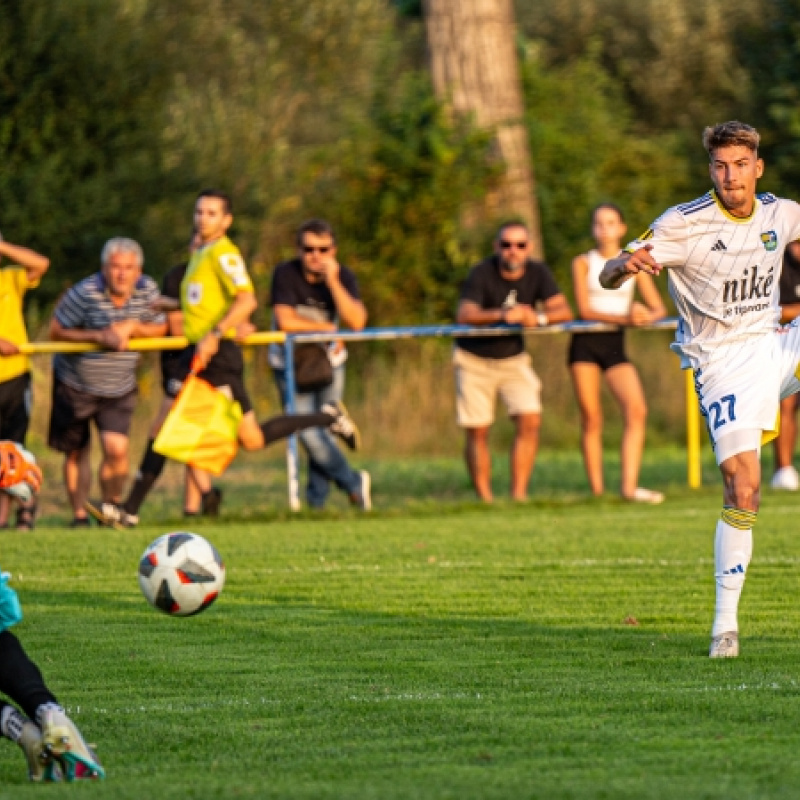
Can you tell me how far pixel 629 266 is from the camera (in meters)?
7.36

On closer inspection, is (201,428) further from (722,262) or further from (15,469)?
(15,469)

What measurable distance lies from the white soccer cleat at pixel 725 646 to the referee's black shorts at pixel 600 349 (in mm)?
7005

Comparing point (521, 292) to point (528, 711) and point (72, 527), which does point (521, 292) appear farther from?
point (528, 711)

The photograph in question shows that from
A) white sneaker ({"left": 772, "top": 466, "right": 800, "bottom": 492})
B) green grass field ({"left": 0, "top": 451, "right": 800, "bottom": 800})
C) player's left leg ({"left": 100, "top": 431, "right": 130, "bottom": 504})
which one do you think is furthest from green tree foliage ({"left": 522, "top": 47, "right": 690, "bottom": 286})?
green grass field ({"left": 0, "top": 451, "right": 800, "bottom": 800})

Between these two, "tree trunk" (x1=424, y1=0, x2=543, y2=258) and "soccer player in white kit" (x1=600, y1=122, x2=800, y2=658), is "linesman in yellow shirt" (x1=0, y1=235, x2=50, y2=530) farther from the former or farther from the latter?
"tree trunk" (x1=424, y1=0, x2=543, y2=258)

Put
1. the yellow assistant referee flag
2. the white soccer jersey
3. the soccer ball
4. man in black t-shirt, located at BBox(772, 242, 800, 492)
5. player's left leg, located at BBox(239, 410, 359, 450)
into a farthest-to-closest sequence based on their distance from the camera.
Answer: man in black t-shirt, located at BBox(772, 242, 800, 492), player's left leg, located at BBox(239, 410, 359, 450), the yellow assistant referee flag, the white soccer jersey, the soccer ball

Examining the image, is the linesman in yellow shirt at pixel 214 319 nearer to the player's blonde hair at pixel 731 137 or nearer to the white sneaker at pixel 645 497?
the white sneaker at pixel 645 497

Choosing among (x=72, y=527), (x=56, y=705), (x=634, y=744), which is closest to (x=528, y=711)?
(x=634, y=744)

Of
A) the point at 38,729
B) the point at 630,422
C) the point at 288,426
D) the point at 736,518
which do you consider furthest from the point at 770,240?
the point at 630,422

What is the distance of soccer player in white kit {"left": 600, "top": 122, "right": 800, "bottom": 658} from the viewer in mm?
7473

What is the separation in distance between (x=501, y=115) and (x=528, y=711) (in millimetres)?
16588

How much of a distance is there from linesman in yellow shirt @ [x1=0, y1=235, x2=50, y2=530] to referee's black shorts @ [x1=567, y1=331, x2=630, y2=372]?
415 cm

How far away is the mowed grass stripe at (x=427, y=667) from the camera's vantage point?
5184 mm

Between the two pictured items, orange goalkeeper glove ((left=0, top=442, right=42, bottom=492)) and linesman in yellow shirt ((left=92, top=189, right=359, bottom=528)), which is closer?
orange goalkeeper glove ((left=0, top=442, right=42, bottom=492))
